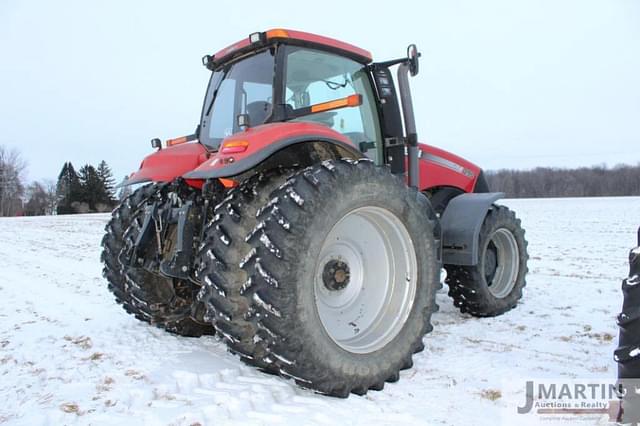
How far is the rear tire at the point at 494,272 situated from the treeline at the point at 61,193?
5365cm

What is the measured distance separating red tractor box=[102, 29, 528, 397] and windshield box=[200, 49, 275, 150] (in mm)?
14

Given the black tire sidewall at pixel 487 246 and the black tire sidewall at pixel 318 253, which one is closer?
the black tire sidewall at pixel 318 253

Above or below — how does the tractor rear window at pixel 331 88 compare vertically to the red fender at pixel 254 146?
above

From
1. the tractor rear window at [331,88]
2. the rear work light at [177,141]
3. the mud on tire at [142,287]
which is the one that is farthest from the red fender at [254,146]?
the rear work light at [177,141]

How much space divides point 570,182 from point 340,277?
65.4m

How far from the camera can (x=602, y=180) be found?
58156 millimetres

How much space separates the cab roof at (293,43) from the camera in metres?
3.23

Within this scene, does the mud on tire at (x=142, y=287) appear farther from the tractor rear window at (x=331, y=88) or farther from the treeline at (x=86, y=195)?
the treeline at (x=86, y=195)

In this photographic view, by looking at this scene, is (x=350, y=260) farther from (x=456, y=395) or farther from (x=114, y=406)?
(x=114, y=406)

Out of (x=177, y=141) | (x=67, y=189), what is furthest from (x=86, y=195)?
(x=177, y=141)

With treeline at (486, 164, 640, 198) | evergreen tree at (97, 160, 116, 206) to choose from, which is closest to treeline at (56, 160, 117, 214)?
evergreen tree at (97, 160, 116, 206)

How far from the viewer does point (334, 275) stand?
2.98m

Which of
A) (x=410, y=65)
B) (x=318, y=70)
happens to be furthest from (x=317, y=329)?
(x=410, y=65)

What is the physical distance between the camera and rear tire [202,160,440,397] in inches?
93.4
